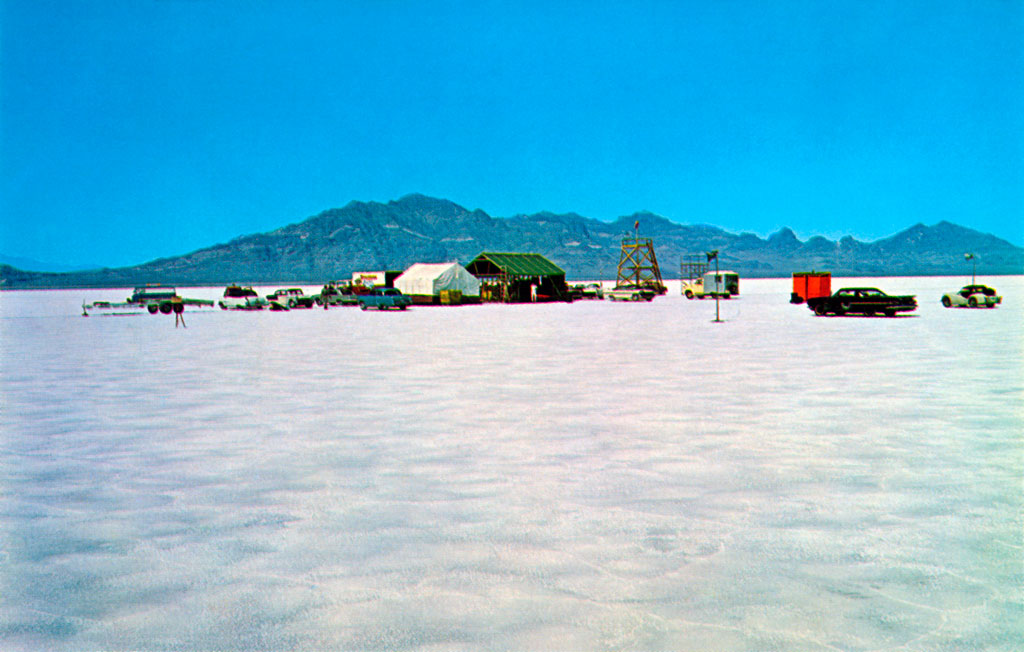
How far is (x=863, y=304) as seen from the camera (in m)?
33.7

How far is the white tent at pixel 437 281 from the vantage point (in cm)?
5825

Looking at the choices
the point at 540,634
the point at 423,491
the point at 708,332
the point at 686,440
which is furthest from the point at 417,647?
the point at 708,332

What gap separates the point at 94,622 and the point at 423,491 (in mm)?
2906

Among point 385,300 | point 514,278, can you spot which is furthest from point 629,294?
point 385,300

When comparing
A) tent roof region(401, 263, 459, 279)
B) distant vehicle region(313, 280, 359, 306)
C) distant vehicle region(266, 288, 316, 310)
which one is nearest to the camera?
distant vehicle region(266, 288, 316, 310)

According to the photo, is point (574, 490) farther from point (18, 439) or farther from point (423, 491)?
point (18, 439)

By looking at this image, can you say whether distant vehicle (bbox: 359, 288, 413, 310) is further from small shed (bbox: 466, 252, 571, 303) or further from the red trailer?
A: the red trailer

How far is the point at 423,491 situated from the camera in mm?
6574

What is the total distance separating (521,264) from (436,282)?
8659 millimetres

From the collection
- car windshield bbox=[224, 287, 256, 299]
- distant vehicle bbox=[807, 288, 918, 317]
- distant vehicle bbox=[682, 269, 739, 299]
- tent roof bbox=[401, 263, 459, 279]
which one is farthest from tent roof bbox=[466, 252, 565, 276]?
distant vehicle bbox=[807, 288, 918, 317]

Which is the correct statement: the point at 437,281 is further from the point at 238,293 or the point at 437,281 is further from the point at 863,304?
the point at 863,304

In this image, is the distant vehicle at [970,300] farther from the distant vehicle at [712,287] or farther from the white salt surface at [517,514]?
the white salt surface at [517,514]

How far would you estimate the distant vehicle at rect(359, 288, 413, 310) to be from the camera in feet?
167

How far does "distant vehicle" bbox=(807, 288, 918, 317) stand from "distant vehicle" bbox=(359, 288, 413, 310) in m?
26.5
